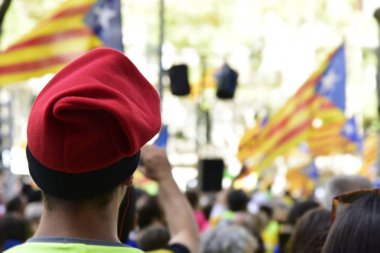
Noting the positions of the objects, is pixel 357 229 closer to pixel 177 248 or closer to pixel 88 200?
pixel 88 200

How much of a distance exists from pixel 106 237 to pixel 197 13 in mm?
27270

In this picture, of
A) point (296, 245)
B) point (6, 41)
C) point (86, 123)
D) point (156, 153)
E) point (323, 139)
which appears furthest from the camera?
point (6, 41)

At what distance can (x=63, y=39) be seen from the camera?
10.2 m

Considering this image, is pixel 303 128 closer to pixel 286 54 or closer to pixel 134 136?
pixel 134 136

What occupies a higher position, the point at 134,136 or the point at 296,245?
the point at 134,136

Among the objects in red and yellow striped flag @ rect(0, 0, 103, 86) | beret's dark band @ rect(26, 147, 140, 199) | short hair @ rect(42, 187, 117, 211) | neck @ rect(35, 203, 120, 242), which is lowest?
red and yellow striped flag @ rect(0, 0, 103, 86)

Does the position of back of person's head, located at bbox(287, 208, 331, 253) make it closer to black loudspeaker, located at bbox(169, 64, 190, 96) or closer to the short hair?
the short hair

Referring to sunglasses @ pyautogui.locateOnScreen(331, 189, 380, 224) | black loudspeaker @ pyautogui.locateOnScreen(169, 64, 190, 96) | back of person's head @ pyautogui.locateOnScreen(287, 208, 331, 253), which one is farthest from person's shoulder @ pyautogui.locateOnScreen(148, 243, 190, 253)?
black loudspeaker @ pyautogui.locateOnScreen(169, 64, 190, 96)

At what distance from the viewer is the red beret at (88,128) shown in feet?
8.18

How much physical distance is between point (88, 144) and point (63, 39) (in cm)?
780

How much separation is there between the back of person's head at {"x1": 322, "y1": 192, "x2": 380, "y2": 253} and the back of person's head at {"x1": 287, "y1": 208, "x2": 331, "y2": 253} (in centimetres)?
171

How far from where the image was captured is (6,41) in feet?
82.1

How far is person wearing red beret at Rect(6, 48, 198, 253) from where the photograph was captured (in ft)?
8.21

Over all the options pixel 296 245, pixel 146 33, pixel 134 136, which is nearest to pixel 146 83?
pixel 134 136
